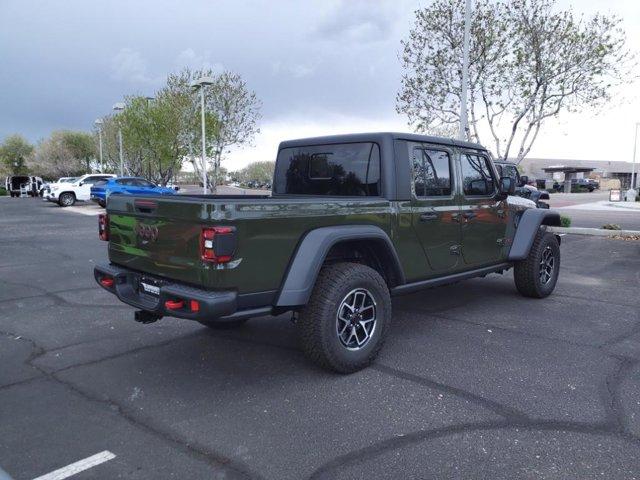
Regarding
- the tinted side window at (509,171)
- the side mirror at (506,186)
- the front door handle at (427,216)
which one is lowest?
the front door handle at (427,216)

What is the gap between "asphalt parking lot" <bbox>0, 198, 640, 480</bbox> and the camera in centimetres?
280

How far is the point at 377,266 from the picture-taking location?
439cm

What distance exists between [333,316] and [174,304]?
1151 mm

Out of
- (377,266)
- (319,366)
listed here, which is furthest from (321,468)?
(377,266)

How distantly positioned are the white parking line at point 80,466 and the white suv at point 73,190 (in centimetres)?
2925

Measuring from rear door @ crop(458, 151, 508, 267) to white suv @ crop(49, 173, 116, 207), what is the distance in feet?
92.6

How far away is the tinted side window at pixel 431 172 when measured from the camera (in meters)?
4.60

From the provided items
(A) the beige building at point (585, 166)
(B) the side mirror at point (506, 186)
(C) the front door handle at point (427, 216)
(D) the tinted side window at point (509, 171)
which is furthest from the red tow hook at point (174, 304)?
(A) the beige building at point (585, 166)

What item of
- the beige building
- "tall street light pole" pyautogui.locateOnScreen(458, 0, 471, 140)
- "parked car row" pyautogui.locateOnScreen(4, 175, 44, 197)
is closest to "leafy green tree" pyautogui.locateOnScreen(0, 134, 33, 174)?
"parked car row" pyautogui.locateOnScreen(4, 175, 44, 197)

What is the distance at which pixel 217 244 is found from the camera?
3189 millimetres

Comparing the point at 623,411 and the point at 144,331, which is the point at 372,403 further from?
the point at 144,331

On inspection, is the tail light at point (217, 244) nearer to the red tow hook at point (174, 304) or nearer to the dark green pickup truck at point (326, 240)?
the dark green pickup truck at point (326, 240)

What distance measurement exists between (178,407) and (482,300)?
4365 mm

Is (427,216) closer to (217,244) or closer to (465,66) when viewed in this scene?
(217,244)
